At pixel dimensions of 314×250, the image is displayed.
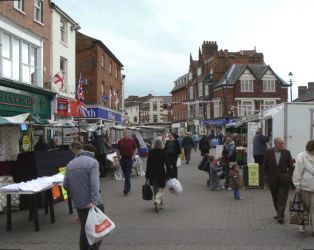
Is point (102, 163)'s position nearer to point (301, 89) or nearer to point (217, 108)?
point (217, 108)

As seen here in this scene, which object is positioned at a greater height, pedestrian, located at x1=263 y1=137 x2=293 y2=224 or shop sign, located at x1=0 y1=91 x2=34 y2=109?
shop sign, located at x1=0 y1=91 x2=34 y2=109

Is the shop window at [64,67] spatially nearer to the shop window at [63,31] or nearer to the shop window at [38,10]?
the shop window at [63,31]

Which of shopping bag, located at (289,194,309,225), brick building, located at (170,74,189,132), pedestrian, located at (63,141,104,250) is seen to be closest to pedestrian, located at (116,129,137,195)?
shopping bag, located at (289,194,309,225)

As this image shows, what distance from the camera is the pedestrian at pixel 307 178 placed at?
877 cm

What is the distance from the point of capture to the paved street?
26.9 feet

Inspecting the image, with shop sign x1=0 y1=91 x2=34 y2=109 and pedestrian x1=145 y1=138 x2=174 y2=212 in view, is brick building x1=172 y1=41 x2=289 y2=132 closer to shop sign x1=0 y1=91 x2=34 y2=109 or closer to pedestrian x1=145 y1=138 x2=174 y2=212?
shop sign x1=0 y1=91 x2=34 y2=109

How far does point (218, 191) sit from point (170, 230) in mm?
6195

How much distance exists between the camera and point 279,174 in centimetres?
1005

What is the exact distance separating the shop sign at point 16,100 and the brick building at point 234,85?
42.8 meters

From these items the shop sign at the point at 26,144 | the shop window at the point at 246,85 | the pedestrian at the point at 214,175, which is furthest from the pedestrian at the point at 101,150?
the shop window at the point at 246,85

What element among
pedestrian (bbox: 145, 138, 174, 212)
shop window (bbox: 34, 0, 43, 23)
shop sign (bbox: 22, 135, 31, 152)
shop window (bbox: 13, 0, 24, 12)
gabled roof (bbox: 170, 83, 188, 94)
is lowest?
pedestrian (bbox: 145, 138, 174, 212)

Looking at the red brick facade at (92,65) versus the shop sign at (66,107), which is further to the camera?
the red brick facade at (92,65)

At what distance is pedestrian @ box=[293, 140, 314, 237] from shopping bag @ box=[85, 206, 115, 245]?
12.4 ft

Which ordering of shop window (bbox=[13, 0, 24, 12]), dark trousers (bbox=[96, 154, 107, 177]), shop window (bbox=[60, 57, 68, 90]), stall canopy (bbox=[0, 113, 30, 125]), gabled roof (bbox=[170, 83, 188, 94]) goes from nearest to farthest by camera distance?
stall canopy (bbox=[0, 113, 30, 125]), dark trousers (bbox=[96, 154, 107, 177]), shop window (bbox=[13, 0, 24, 12]), shop window (bbox=[60, 57, 68, 90]), gabled roof (bbox=[170, 83, 188, 94])
